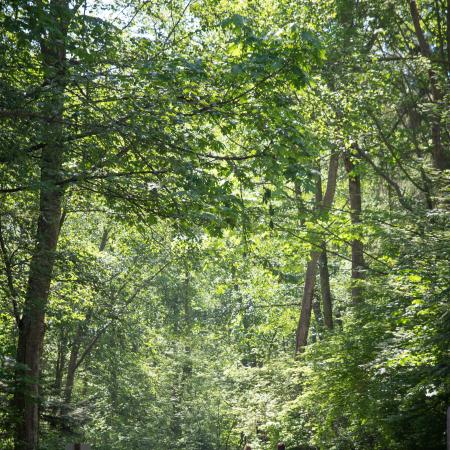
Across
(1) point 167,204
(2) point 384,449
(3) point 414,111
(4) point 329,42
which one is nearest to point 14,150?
(1) point 167,204

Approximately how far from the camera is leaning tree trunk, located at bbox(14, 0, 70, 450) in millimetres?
6328

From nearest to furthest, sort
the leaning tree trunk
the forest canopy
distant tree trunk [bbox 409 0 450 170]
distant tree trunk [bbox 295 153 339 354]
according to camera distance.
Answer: the leaning tree trunk
the forest canopy
distant tree trunk [bbox 409 0 450 170]
distant tree trunk [bbox 295 153 339 354]

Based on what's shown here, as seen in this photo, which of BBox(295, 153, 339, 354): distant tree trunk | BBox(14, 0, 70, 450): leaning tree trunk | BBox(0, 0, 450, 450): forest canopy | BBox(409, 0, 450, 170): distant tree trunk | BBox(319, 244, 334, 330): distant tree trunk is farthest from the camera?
BBox(319, 244, 334, 330): distant tree trunk

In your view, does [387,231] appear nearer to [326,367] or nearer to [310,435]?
[326,367]

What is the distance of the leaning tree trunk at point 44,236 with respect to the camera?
20.8ft

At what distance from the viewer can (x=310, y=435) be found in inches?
509

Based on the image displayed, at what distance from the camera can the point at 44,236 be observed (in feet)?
26.7

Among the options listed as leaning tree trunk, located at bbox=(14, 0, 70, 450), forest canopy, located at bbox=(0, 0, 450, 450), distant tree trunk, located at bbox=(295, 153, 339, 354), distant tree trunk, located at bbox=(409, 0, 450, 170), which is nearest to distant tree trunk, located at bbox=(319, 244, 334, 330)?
distant tree trunk, located at bbox=(295, 153, 339, 354)

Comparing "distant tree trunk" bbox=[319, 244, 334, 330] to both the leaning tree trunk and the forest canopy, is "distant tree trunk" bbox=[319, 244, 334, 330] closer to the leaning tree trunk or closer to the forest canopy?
the forest canopy

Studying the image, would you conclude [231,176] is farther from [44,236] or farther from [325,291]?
[325,291]

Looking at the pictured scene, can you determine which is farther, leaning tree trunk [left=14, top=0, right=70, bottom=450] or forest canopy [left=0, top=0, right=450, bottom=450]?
forest canopy [left=0, top=0, right=450, bottom=450]

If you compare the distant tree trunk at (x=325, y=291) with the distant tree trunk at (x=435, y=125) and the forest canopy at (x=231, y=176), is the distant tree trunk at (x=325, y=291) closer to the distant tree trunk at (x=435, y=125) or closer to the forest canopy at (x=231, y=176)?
the forest canopy at (x=231, y=176)

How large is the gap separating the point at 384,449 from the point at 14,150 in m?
6.83

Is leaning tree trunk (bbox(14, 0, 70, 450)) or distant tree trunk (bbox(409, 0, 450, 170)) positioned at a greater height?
distant tree trunk (bbox(409, 0, 450, 170))
